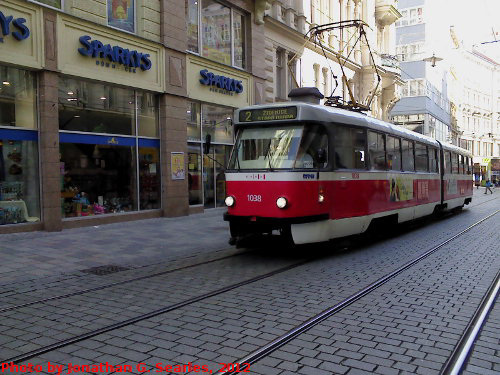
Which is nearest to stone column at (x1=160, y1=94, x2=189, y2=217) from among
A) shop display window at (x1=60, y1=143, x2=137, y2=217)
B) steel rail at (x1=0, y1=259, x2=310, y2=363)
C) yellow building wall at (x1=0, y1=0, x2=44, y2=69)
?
shop display window at (x1=60, y1=143, x2=137, y2=217)

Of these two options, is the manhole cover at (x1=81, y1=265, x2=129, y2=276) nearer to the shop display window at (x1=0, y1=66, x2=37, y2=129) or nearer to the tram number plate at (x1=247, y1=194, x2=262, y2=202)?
the tram number plate at (x1=247, y1=194, x2=262, y2=202)

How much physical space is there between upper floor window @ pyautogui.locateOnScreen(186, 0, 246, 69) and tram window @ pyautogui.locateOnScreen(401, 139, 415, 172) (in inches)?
338

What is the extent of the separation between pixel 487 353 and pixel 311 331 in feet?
5.35

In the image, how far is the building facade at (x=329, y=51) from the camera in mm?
22438

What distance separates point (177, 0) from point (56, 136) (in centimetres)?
690

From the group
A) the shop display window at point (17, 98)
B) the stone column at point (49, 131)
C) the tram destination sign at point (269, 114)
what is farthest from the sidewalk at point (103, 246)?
the tram destination sign at point (269, 114)

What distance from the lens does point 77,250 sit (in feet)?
33.1

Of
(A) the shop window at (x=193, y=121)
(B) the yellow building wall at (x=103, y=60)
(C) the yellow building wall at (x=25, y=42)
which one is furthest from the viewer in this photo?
(A) the shop window at (x=193, y=121)

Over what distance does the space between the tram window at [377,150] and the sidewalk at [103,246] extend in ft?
12.5

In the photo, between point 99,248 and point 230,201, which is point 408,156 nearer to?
point 230,201

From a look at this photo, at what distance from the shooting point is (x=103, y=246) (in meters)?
10.7

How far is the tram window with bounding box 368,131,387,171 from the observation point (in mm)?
10719

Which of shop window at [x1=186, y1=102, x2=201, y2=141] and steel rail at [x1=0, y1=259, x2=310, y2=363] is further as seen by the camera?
shop window at [x1=186, y1=102, x2=201, y2=141]

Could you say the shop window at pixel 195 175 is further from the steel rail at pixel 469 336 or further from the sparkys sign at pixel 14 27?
the steel rail at pixel 469 336
